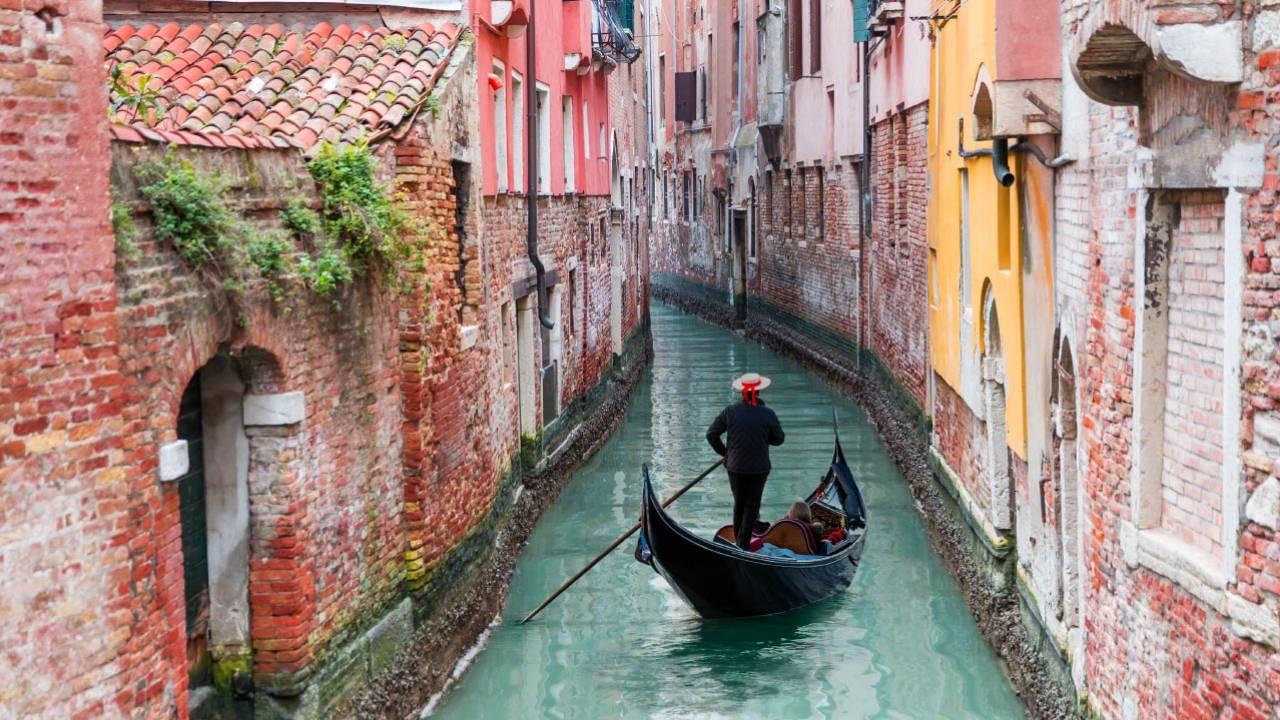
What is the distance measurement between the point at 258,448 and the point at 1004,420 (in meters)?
4.93

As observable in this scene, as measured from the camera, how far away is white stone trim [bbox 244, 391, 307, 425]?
6.04 meters

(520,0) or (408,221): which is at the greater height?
(520,0)

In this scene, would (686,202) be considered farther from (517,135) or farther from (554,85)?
(517,135)

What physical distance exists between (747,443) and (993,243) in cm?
194

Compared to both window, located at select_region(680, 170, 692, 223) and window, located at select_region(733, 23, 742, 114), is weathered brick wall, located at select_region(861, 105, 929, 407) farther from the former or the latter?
window, located at select_region(680, 170, 692, 223)

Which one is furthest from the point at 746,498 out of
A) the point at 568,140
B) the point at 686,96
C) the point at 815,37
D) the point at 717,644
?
the point at 686,96

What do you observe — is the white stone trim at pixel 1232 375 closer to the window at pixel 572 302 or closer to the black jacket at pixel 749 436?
the black jacket at pixel 749 436

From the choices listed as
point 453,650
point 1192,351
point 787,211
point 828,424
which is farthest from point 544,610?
point 787,211

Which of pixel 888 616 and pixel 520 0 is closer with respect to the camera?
pixel 888 616

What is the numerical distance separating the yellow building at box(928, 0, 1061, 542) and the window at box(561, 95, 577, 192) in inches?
156

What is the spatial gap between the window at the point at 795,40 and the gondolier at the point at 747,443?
13.1 m

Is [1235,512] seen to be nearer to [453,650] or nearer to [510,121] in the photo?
[453,650]

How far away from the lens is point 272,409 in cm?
606

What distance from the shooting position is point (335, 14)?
916cm
